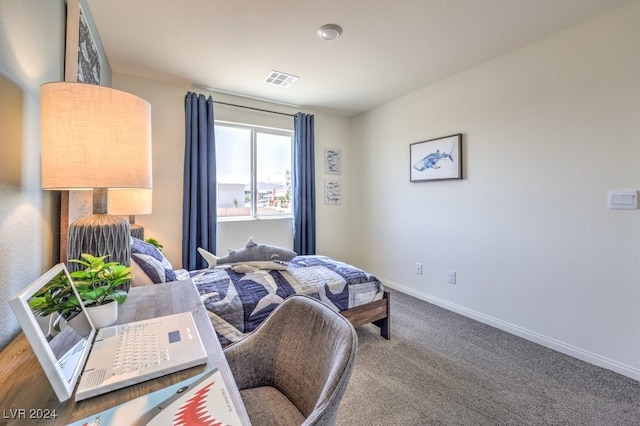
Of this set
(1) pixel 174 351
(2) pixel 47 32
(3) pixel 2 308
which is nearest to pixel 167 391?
(1) pixel 174 351

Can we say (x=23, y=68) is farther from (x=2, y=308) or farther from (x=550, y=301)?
(x=550, y=301)

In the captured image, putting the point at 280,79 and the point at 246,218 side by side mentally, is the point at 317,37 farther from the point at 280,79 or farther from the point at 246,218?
the point at 246,218

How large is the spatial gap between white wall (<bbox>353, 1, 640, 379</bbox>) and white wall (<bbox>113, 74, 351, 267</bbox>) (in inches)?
53.3

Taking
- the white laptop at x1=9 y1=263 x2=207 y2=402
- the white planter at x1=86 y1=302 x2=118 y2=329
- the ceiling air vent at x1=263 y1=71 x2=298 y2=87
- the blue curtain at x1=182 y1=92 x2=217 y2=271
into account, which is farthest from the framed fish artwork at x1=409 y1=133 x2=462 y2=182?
the white planter at x1=86 y1=302 x2=118 y2=329

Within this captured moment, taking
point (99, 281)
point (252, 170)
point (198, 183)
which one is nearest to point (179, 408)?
point (99, 281)

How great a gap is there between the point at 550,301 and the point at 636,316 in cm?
47

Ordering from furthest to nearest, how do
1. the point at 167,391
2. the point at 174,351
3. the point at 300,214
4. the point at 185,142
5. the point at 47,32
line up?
1. the point at 300,214
2. the point at 185,142
3. the point at 47,32
4. the point at 174,351
5. the point at 167,391

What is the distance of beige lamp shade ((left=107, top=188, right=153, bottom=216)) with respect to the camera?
201cm

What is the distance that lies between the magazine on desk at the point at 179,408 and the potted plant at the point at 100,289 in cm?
44

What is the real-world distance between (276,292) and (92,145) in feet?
4.44

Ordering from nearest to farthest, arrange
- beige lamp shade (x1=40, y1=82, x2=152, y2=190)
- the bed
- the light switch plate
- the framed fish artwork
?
beige lamp shade (x1=40, y1=82, x2=152, y2=190), the bed, the light switch plate, the framed fish artwork

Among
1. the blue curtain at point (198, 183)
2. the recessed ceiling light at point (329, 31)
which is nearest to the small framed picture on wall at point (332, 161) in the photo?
the blue curtain at point (198, 183)

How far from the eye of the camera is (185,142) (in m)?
3.13

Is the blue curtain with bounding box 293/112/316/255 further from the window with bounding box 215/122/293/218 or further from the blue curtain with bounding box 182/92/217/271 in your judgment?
the blue curtain with bounding box 182/92/217/271
